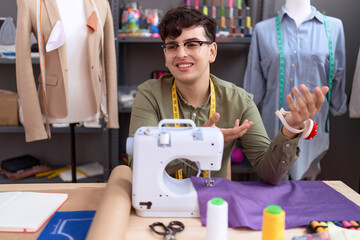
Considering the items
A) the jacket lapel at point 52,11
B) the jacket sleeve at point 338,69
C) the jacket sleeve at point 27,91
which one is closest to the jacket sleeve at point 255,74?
the jacket sleeve at point 338,69

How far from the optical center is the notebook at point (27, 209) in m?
1.07

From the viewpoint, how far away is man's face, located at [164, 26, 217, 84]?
152 centimetres

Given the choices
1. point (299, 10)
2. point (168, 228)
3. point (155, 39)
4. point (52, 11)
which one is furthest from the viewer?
point (155, 39)

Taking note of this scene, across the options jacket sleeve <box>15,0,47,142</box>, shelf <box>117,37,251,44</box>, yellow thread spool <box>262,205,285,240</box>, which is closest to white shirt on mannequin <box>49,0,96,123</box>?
jacket sleeve <box>15,0,47,142</box>

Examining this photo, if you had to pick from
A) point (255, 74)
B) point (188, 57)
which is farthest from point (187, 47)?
point (255, 74)

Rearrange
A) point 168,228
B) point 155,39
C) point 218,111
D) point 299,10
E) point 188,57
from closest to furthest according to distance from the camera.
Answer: point 168,228 < point 188,57 < point 218,111 < point 299,10 < point 155,39

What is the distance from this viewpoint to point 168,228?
105cm

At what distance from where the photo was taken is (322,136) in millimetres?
2496

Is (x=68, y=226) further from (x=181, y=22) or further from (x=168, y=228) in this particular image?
(x=181, y=22)

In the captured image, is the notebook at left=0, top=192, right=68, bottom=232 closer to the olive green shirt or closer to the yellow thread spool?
the olive green shirt

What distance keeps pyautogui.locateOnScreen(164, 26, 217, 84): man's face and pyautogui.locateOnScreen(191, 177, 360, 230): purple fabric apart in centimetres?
49

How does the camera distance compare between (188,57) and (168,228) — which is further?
(188,57)

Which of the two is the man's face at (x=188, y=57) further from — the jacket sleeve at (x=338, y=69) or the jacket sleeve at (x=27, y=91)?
the jacket sleeve at (x=338, y=69)

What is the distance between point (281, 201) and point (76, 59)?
147cm
